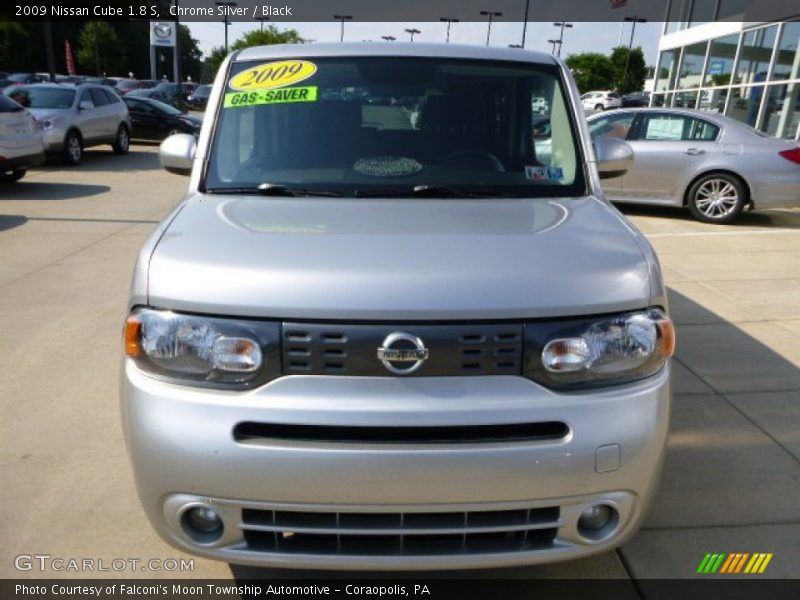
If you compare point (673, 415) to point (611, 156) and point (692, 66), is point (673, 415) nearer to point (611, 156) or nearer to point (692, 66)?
point (611, 156)

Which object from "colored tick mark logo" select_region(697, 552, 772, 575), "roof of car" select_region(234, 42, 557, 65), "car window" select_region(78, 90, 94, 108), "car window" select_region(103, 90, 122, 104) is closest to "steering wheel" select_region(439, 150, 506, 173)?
"roof of car" select_region(234, 42, 557, 65)

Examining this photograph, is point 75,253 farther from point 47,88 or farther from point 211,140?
point 47,88

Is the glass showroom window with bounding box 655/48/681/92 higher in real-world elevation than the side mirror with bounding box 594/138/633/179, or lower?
higher

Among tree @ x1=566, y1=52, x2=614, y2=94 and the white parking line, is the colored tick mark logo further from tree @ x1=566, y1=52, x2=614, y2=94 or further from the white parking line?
tree @ x1=566, y1=52, x2=614, y2=94

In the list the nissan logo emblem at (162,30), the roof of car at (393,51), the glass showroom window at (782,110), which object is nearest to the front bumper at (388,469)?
the roof of car at (393,51)

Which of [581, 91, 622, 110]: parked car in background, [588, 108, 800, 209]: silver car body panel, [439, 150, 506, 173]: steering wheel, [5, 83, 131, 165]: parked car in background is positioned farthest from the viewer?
[581, 91, 622, 110]: parked car in background

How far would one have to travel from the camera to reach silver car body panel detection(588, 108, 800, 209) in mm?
8961

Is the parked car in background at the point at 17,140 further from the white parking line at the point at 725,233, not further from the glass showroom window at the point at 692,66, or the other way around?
the glass showroom window at the point at 692,66

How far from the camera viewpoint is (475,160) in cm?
306

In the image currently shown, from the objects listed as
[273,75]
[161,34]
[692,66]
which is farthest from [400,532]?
[161,34]

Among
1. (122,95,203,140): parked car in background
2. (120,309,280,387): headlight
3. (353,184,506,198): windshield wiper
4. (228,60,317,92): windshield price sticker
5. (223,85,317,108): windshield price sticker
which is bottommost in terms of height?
(122,95,203,140): parked car in background

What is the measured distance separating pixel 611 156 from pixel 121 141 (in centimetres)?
1598

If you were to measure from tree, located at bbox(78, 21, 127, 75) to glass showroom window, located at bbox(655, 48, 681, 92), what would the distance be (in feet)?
150

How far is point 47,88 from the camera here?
14578mm
